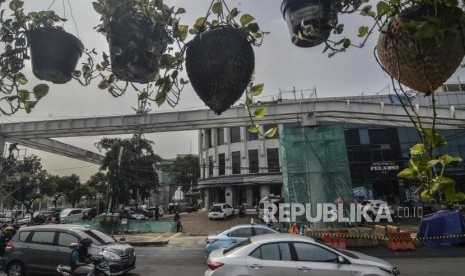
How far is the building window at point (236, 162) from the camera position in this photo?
1558 inches

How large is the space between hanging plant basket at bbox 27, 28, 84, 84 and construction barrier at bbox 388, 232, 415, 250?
49.7ft

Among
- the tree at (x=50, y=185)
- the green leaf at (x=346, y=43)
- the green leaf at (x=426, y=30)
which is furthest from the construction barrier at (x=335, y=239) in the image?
the tree at (x=50, y=185)

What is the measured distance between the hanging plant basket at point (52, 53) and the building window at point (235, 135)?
38.0m

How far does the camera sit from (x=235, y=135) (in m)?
40.9

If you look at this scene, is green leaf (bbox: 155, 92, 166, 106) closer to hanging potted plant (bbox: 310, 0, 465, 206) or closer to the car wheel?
hanging potted plant (bbox: 310, 0, 465, 206)

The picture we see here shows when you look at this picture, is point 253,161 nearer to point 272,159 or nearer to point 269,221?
point 272,159

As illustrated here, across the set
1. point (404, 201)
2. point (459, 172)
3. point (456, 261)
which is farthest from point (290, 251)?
point (459, 172)

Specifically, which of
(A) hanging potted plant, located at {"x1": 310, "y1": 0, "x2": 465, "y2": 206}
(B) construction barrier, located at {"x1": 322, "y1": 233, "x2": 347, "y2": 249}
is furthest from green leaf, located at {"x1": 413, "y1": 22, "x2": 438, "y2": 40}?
(B) construction barrier, located at {"x1": 322, "y1": 233, "x2": 347, "y2": 249}

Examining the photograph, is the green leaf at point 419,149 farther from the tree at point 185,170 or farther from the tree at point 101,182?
the tree at point 185,170

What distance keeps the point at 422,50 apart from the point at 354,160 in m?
36.9

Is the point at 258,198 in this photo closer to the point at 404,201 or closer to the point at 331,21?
the point at 404,201

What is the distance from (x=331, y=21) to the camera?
209 cm

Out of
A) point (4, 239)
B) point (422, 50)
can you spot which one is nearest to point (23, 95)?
point (422, 50)

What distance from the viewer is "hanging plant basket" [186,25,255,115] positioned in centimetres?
191
